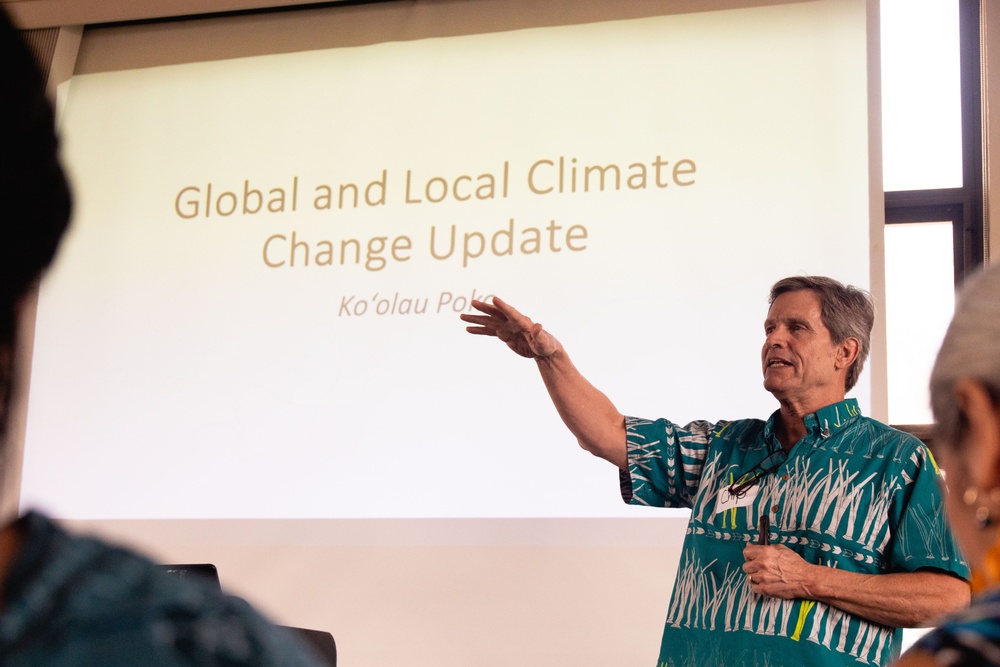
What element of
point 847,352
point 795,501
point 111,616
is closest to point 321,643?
point 795,501

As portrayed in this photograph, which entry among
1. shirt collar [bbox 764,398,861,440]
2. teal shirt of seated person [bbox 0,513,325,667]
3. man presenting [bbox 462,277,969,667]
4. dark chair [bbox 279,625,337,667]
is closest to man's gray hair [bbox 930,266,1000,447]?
teal shirt of seated person [bbox 0,513,325,667]

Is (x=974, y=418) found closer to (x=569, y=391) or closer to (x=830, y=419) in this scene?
(x=830, y=419)

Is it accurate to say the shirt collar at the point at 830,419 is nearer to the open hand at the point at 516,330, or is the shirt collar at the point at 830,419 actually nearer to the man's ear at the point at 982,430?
the open hand at the point at 516,330

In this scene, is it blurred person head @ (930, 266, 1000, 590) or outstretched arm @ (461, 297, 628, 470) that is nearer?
blurred person head @ (930, 266, 1000, 590)

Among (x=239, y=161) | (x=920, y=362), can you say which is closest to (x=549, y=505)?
(x=920, y=362)

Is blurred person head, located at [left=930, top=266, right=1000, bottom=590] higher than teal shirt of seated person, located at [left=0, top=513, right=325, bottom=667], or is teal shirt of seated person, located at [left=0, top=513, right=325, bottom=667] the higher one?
blurred person head, located at [left=930, top=266, right=1000, bottom=590]

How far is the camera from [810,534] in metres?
2.03

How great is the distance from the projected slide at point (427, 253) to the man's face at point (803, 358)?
3.01ft

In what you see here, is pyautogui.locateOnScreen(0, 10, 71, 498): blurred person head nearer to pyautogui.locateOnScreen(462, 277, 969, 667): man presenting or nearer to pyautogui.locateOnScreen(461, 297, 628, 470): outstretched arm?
pyautogui.locateOnScreen(462, 277, 969, 667): man presenting

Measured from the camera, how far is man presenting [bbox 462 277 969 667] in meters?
1.93

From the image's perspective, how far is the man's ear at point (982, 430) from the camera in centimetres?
79

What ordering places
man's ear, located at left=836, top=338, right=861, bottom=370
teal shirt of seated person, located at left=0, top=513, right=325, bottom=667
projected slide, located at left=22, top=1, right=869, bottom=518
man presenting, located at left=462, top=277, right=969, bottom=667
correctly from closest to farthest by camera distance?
teal shirt of seated person, located at left=0, top=513, right=325, bottom=667 → man presenting, located at left=462, top=277, right=969, bottom=667 → man's ear, located at left=836, top=338, right=861, bottom=370 → projected slide, located at left=22, top=1, right=869, bottom=518

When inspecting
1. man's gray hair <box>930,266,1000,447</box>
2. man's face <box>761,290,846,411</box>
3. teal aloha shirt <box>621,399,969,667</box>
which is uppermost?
man's face <box>761,290,846,411</box>

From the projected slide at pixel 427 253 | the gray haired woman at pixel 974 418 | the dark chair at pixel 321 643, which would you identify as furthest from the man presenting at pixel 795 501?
the gray haired woman at pixel 974 418
